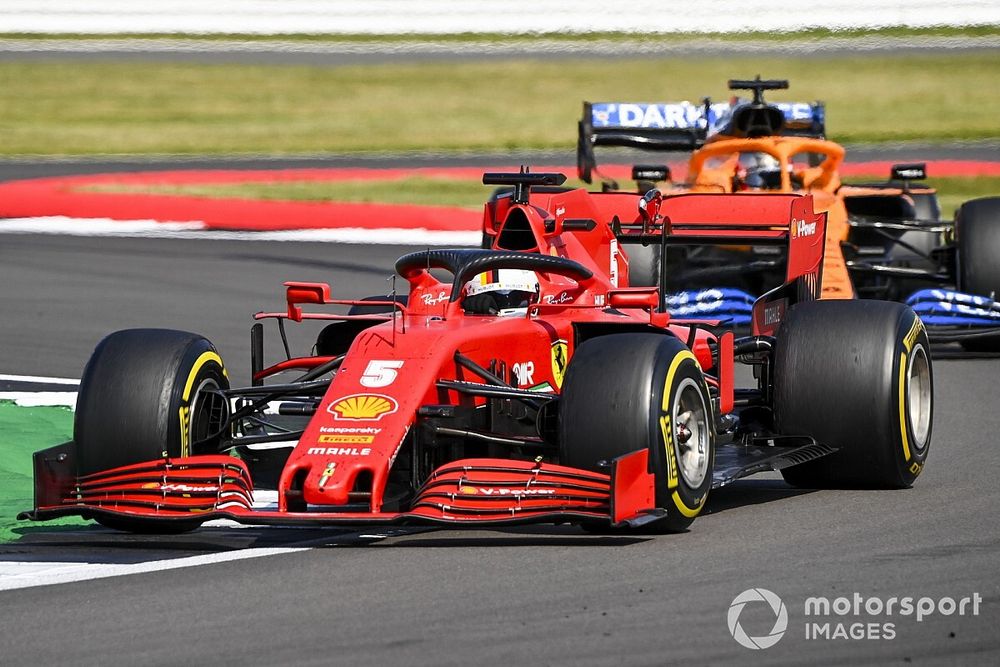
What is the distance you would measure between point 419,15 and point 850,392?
3444cm

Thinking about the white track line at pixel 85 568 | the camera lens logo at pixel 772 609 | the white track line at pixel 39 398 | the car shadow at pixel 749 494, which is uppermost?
the white track line at pixel 39 398

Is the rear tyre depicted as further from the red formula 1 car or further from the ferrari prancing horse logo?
the ferrari prancing horse logo

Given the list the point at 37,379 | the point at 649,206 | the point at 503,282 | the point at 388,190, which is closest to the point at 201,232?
the point at 388,190

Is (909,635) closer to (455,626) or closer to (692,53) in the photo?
(455,626)

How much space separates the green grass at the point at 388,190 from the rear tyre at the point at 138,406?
60.3 feet

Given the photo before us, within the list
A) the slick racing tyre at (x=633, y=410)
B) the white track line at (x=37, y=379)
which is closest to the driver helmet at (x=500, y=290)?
the slick racing tyre at (x=633, y=410)

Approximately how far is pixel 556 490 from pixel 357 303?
2.26m

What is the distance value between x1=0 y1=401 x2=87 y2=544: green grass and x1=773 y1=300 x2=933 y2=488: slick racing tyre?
340 cm

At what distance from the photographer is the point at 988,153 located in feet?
102

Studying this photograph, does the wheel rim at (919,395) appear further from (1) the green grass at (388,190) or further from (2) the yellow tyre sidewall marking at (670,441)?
(1) the green grass at (388,190)

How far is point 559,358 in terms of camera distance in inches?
331

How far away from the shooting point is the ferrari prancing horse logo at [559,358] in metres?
8.37

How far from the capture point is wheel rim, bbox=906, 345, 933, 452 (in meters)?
8.87

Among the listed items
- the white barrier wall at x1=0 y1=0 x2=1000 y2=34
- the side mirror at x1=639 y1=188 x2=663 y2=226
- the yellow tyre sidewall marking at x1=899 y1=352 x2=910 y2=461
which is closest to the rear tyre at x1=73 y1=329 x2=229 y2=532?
the yellow tyre sidewall marking at x1=899 y1=352 x2=910 y2=461
